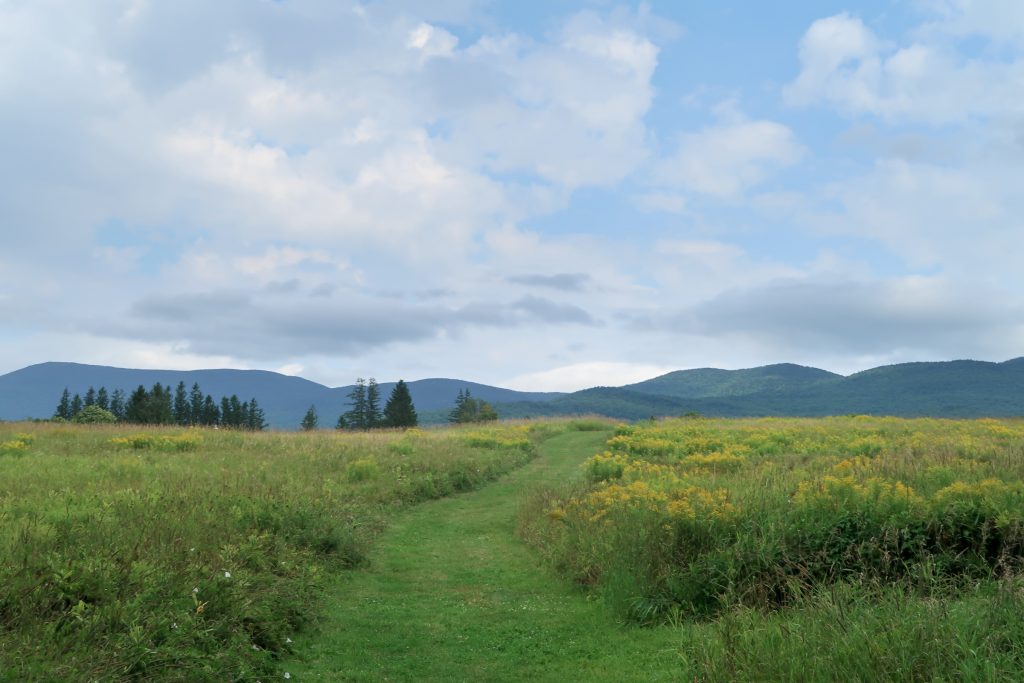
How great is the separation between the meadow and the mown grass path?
0.57 metres

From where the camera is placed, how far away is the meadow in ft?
20.3

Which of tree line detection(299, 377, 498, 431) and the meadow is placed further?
tree line detection(299, 377, 498, 431)

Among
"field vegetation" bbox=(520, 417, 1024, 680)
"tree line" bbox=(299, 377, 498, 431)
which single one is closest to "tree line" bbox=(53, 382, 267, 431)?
"tree line" bbox=(299, 377, 498, 431)

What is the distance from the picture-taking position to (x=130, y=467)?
712 inches

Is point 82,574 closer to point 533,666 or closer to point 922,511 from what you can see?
point 533,666

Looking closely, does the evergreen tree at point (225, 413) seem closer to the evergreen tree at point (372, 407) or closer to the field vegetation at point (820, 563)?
the evergreen tree at point (372, 407)

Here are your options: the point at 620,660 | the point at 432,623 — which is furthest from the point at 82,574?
the point at 620,660

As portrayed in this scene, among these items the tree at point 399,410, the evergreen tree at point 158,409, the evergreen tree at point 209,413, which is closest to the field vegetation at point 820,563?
the tree at point 399,410

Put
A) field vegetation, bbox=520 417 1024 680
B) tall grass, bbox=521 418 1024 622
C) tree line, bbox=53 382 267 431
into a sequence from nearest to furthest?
field vegetation, bbox=520 417 1024 680, tall grass, bbox=521 418 1024 622, tree line, bbox=53 382 267 431

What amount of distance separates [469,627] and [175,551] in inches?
164

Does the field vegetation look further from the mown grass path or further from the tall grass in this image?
the mown grass path

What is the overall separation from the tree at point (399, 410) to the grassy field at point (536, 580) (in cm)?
7269

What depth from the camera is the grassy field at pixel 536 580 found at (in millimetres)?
5824

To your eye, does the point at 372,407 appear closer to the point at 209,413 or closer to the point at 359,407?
the point at 359,407
